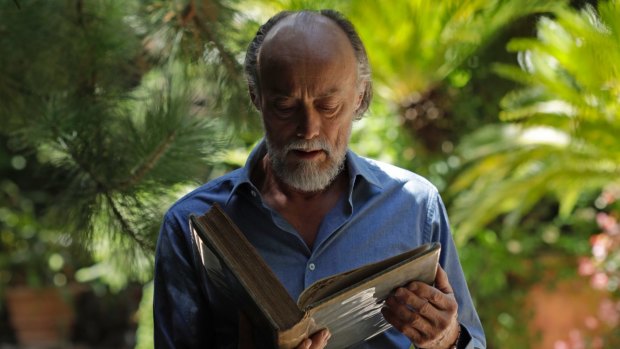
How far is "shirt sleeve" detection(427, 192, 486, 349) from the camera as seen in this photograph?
1.77 metres

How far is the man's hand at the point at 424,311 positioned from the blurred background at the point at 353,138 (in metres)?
0.74

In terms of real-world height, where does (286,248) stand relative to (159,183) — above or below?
above

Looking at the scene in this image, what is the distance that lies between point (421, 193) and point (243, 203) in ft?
1.05

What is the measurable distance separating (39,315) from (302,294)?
19.2 feet

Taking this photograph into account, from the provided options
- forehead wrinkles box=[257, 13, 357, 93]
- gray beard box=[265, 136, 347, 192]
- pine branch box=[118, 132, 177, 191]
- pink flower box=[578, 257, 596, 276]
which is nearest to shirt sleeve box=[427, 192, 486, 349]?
gray beard box=[265, 136, 347, 192]

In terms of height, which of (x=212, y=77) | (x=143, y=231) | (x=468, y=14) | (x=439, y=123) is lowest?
(x=439, y=123)

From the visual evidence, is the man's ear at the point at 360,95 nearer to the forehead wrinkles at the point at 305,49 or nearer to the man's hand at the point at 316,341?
the forehead wrinkles at the point at 305,49

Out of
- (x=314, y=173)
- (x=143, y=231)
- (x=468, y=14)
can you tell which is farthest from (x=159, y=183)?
(x=468, y=14)

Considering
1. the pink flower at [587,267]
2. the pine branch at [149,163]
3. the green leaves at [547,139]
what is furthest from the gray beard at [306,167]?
the pink flower at [587,267]

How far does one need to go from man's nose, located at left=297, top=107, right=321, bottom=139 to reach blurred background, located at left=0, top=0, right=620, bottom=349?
576mm

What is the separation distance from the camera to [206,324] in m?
1.76

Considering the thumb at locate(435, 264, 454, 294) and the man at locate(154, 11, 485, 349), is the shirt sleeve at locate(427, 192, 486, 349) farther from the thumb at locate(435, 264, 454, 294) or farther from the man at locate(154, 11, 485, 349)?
the thumb at locate(435, 264, 454, 294)

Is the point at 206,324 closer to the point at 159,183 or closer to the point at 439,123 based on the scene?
the point at 159,183

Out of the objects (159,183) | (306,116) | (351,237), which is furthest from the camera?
(159,183)
